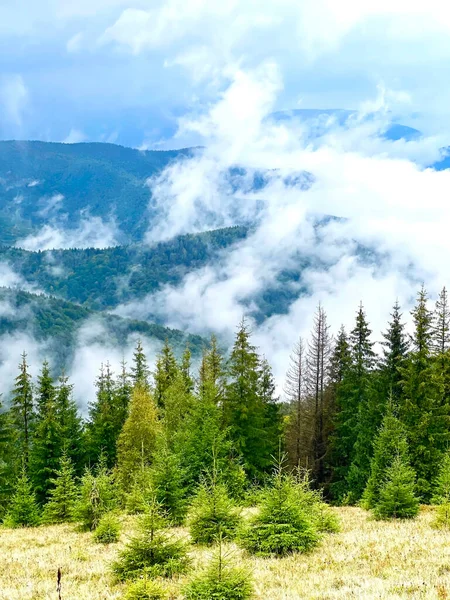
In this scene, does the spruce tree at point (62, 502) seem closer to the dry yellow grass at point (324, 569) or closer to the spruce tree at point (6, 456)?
the dry yellow grass at point (324, 569)

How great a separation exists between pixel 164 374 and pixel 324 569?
141ft

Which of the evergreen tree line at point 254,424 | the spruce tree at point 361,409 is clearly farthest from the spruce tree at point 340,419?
the spruce tree at point 361,409

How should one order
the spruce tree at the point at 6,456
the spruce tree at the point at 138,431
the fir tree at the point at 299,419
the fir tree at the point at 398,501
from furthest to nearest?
1. the fir tree at the point at 299,419
2. the spruce tree at the point at 6,456
3. the spruce tree at the point at 138,431
4. the fir tree at the point at 398,501

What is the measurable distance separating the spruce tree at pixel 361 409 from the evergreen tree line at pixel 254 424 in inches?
3.2

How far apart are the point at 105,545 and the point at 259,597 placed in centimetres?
860

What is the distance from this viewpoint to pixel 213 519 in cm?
1600

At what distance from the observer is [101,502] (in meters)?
21.6

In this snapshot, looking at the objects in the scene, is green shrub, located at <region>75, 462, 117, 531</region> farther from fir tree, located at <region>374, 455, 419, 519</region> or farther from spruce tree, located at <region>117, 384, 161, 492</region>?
spruce tree, located at <region>117, 384, 161, 492</region>

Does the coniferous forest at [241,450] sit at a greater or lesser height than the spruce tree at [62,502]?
greater

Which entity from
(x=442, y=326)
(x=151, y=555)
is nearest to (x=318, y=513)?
(x=151, y=555)

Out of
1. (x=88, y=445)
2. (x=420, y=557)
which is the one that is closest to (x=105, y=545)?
(x=420, y=557)

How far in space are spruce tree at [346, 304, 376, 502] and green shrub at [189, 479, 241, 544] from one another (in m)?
19.0

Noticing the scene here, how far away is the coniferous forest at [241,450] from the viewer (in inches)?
569

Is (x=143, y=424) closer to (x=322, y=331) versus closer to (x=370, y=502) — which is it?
(x=322, y=331)
